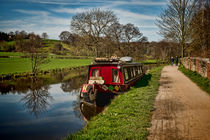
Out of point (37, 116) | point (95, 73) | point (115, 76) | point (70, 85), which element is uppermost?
point (95, 73)

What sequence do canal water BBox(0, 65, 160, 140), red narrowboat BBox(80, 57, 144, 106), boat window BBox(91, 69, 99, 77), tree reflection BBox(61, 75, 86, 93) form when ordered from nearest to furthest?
canal water BBox(0, 65, 160, 140)
red narrowboat BBox(80, 57, 144, 106)
boat window BBox(91, 69, 99, 77)
tree reflection BBox(61, 75, 86, 93)

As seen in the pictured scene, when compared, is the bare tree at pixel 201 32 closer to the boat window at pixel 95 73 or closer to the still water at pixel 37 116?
the boat window at pixel 95 73

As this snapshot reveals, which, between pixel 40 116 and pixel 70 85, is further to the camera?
pixel 70 85

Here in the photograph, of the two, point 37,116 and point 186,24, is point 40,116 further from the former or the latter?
point 186,24

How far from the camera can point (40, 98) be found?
11344mm

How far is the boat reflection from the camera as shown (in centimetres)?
784

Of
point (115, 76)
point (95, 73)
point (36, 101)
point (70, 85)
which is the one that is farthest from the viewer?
point (70, 85)

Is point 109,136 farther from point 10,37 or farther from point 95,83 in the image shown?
point 10,37

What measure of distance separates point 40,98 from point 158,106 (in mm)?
7949

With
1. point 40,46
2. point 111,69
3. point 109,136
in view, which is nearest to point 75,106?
point 111,69

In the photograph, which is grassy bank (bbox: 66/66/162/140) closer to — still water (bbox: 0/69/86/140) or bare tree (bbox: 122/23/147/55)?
still water (bbox: 0/69/86/140)

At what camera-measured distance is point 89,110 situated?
28.0ft

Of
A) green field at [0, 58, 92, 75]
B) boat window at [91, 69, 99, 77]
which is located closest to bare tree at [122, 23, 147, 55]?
green field at [0, 58, 92, 75]

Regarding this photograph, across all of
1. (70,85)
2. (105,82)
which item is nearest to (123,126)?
(105,82)
